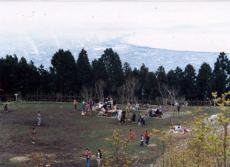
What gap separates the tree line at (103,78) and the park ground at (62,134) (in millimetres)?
14029

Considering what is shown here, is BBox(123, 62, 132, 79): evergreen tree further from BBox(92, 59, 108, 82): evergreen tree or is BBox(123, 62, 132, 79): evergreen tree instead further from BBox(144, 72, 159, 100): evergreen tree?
BBox(92, 59, 108, 82): evergreen tree

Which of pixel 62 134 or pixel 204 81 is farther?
pixel 204 81

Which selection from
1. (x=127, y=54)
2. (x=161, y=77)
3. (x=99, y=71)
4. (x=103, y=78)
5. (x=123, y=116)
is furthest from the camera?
(x=127, y=54)

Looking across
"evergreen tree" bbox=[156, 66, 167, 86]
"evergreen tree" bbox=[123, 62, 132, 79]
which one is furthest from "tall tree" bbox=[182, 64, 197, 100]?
"evergreen tree" bbox=[123, 62, 132, 79]

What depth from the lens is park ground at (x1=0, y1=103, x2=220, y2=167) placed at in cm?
2853

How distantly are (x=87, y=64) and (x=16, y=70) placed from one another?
8564 mm

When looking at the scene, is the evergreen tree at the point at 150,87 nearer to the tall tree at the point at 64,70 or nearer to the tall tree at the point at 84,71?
the tall tree at the point at 84,71

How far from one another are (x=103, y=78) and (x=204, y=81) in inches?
481

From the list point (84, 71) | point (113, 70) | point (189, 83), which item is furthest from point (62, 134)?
point (189, 83)

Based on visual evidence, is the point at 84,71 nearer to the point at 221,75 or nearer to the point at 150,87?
the point at 150,87

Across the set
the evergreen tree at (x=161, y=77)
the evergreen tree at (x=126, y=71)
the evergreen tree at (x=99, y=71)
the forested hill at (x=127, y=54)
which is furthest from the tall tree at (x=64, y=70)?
the forested hill at (x=127, y=54)

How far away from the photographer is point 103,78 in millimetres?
60344

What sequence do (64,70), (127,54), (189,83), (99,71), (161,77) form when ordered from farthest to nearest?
(127,54), (189,83), (161,77), (99,71), (64,70)

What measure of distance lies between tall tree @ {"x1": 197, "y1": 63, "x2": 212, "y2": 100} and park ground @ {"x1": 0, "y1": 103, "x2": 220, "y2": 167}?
55.2 ft
